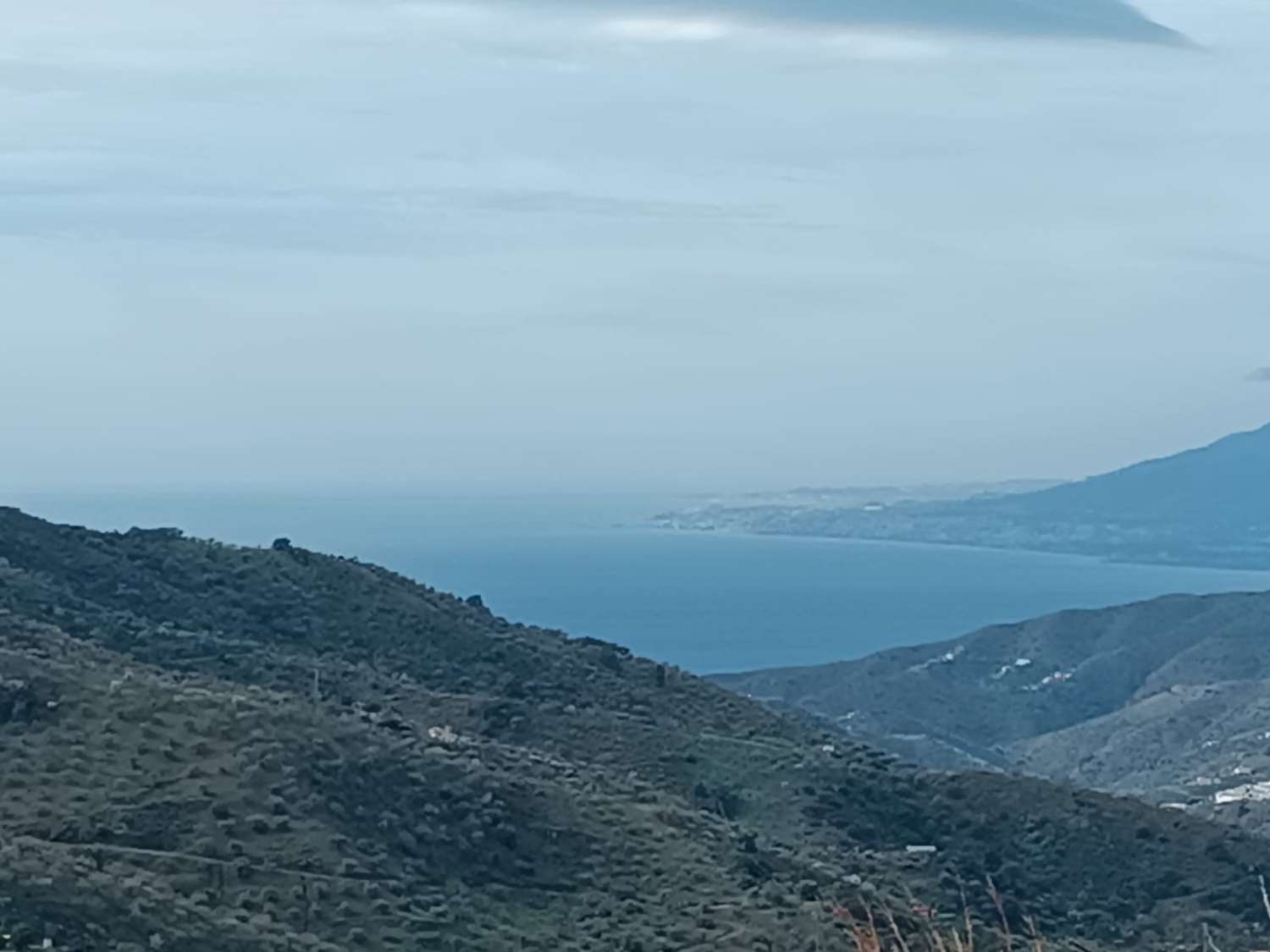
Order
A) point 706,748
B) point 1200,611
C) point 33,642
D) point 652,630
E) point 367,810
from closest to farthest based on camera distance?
point 367,810
point 33,642
point 706,748
point 1200,611
point 652,630

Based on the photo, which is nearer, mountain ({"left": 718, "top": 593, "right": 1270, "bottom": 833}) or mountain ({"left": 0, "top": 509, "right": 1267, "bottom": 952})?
mountain ({"left": 0, "top": 509, "right": 1267, "bottom": 952})

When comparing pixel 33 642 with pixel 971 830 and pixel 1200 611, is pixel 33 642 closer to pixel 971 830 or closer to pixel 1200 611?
pixel 971 830

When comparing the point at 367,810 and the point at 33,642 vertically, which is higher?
the point at 33,642

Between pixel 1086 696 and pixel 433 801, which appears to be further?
pixel 1086 696

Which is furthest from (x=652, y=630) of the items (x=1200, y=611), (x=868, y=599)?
(x=1200, y=611)

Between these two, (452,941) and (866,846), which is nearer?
(452,941)
